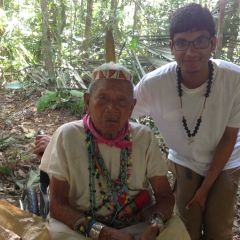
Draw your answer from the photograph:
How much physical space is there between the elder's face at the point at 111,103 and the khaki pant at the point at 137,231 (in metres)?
0.52

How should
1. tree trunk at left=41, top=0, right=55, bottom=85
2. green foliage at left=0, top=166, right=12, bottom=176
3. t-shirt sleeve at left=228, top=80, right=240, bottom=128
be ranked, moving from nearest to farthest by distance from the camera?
t-shirt sleeve at left=228, top=80, right=240, bottom=128
green foliage at left=0, top=166, right=12, bottom=176
tree trunk at left=41, top=0, right=55, bottom=85

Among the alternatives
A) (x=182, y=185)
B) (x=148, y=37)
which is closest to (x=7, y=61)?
(x=148, y=37)

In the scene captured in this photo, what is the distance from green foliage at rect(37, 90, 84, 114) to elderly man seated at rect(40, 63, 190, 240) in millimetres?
3727

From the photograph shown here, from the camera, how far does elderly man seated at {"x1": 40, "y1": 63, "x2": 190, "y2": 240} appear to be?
2.00 meters

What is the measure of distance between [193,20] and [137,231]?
1173 millimetres

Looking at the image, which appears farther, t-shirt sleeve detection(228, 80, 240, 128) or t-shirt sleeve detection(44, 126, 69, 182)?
t-shirt sleeve detection(228, 80, 240, 128)

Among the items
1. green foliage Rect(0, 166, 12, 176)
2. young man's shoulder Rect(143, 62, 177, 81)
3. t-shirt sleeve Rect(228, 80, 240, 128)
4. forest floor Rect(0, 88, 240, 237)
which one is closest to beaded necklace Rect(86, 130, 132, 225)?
young man's shoulder Rect(143, 62, 177, 81)

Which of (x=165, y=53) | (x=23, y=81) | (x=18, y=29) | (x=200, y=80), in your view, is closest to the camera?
(x=200, y=80)

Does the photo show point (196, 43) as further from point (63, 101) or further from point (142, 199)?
point (63, 101)

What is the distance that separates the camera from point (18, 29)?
337 inches

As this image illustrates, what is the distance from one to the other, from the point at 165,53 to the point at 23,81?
3613 mm

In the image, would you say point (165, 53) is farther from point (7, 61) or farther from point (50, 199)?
point (7, 61)

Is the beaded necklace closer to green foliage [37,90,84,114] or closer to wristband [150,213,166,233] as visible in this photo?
wristband [150,213,166,233]

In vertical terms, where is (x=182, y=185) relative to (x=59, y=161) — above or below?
below
